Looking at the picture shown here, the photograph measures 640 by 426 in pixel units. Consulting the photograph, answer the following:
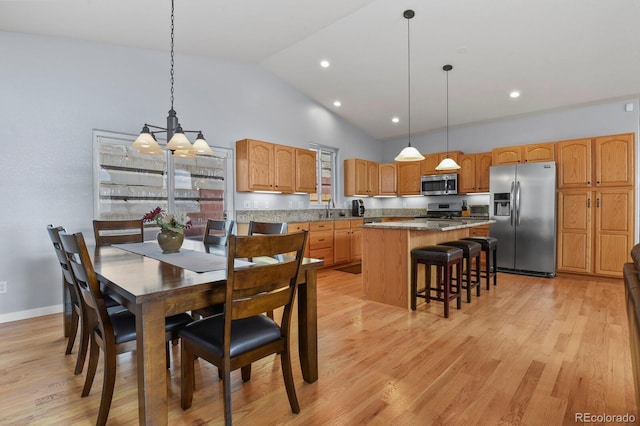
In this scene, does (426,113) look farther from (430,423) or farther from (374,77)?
(430,423)

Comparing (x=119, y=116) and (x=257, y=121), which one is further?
(x=257, y=121)

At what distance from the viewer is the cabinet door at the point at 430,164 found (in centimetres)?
631

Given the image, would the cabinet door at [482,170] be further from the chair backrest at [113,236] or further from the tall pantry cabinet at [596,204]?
the chair backrest at [113,236]

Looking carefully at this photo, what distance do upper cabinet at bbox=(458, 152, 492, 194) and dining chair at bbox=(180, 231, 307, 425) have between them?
16.8ft

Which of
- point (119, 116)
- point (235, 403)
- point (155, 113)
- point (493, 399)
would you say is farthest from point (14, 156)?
point (493, 399)

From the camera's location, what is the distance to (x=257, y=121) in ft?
16.3

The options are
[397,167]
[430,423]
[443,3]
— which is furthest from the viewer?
[397,167]

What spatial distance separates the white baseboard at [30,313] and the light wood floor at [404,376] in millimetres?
133

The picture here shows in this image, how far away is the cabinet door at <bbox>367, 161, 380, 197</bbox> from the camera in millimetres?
6719

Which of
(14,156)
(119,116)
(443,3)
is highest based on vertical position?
(443,3)

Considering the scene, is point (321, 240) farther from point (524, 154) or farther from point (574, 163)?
point (574, 163)

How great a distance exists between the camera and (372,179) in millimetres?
6809

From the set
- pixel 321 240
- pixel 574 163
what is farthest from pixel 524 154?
pixel 321 240

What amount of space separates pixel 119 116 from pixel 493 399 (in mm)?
4302
